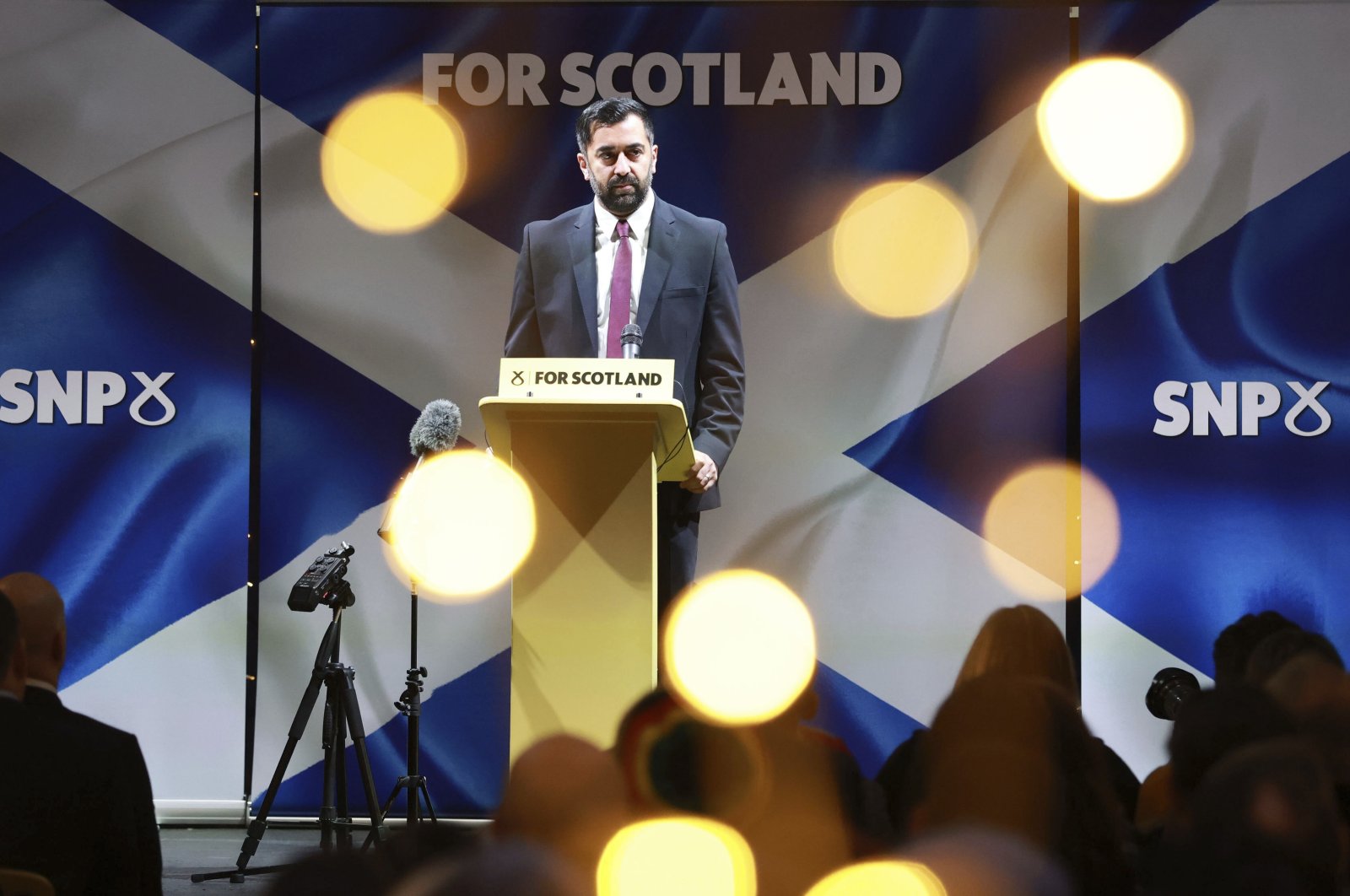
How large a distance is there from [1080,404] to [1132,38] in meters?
1.36

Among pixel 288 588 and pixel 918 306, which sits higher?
pixel 918 306

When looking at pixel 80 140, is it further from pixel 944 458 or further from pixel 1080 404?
pixel 1080 404

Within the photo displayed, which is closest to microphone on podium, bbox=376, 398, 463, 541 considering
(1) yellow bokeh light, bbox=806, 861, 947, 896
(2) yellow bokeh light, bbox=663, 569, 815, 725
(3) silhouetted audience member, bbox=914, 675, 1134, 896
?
(2) yellow bokeh light, bbox=663, 569, 815, 725

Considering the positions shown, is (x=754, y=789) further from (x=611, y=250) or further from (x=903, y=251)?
(x=903, y=251)

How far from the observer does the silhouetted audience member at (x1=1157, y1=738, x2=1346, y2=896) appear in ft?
4.35

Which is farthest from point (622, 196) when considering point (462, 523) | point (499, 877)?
point (499, 877)

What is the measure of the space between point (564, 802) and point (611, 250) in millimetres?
2701

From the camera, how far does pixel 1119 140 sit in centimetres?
506

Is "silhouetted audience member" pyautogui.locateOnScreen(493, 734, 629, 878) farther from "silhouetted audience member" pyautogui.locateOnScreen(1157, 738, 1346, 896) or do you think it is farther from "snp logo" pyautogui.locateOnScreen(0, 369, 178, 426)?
"snp logo" pyautogui.locateOnScreen(0, 369, 178, 426)

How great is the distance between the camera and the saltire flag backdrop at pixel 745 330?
5.00m

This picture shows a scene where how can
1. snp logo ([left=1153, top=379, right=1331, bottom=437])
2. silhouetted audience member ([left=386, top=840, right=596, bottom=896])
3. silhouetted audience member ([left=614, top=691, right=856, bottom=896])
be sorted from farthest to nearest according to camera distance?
snp logo ([left=1153, top=379, right=1331, bottom=437]) → silhouetted audience member ([left=614, top=691, right=856, bottom=896]) → silhouetted audience member ([left=386, top=840, right=596, bottom=896])

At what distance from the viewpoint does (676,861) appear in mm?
1477

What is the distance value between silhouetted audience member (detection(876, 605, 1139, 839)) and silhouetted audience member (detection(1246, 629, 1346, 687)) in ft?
1.63

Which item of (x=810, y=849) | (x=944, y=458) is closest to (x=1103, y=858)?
(x=810, y=849)
